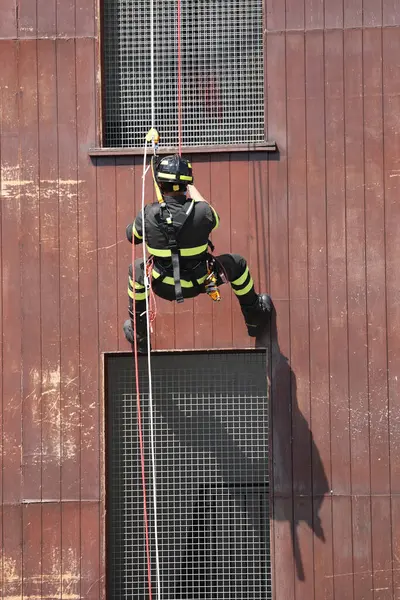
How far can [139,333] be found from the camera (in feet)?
31.3

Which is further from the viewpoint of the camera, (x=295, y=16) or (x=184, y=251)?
(x=295, y=16)

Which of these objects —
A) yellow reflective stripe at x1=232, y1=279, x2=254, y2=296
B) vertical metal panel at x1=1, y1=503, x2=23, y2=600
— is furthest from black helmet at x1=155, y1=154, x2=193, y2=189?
vertical metal panel at x1=1, y1=503, x2=23, y2=600

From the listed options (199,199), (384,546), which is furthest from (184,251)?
(384,546)

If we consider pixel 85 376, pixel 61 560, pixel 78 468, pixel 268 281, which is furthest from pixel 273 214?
pixel 61 560

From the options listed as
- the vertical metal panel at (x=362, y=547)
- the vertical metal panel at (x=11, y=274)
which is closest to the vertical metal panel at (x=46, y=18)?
the vertical metal panel at (x=11, y=274)

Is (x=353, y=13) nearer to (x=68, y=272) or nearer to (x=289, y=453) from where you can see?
(x=68, y=272)

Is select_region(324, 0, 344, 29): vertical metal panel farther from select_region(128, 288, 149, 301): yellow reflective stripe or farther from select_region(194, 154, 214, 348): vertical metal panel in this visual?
select_region(128, 288, 149, 301): yellow reflective stripe

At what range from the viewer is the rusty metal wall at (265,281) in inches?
378

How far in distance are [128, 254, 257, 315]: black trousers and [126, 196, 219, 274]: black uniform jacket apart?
154 mm

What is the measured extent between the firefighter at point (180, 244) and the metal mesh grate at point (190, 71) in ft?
4.67

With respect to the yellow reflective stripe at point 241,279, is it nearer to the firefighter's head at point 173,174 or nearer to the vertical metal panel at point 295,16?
the firefighter's head at point 173,174

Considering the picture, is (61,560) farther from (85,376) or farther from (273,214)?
(273,214)

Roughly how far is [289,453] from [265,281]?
155 centimetres

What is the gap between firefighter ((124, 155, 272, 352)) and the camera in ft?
27.4
